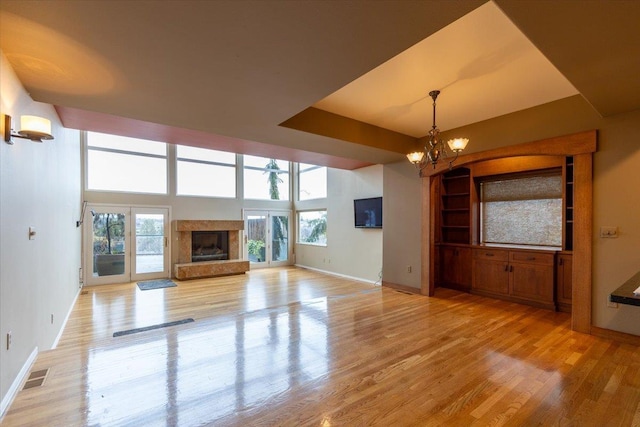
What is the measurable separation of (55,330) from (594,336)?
6.39 m

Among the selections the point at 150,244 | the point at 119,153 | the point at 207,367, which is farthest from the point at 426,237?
the point at 119,153

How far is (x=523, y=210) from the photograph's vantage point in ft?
17.1

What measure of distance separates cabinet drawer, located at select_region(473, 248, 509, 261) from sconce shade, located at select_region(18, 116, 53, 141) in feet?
20.0

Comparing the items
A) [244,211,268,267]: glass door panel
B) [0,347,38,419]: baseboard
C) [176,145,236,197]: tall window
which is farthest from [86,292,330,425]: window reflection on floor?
[244,211,268,267]: glass door panel

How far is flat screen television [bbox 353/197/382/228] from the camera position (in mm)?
6695

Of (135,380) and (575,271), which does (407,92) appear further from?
(135,380)

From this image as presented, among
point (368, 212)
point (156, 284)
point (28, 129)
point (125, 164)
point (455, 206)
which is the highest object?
point (125, 164)

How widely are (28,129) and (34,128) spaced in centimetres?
4

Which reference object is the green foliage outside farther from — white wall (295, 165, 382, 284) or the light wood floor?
the light wood floor

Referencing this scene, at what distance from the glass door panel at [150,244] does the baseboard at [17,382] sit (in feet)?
15.2

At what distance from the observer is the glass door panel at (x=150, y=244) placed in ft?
23.5

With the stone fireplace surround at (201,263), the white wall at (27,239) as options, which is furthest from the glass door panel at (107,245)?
the white wall at (27,239)

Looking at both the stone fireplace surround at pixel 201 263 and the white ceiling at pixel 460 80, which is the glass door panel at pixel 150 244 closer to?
the stone fireplace surround at pixel 201 263

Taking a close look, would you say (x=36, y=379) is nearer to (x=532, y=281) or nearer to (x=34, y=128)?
(x=34, y=128)
